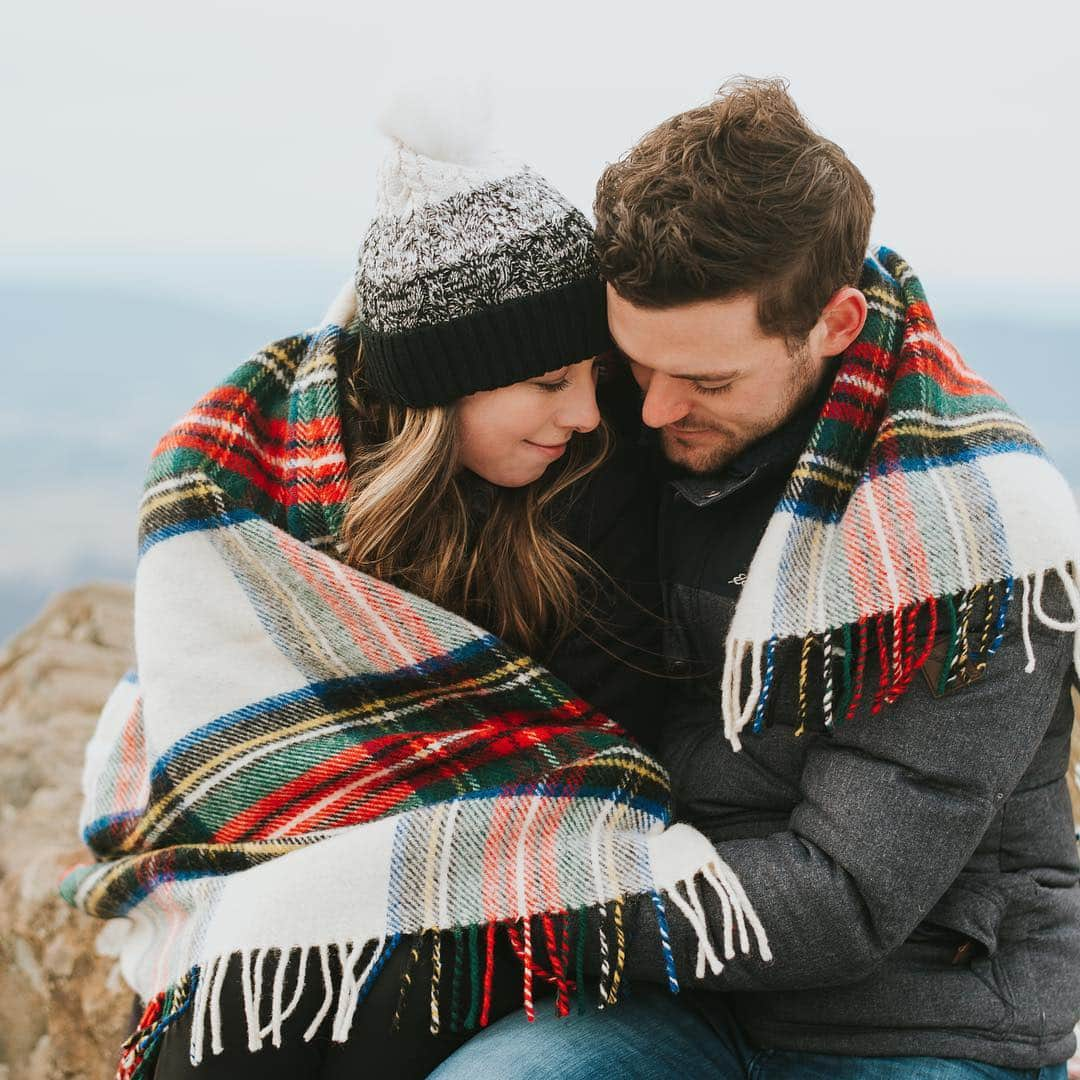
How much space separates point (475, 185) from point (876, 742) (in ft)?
2.42

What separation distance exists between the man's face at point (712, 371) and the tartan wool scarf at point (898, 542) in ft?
0.21

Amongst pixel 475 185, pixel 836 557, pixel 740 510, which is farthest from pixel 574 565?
pixel 475 185

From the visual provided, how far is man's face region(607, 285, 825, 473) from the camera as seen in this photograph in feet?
4.28

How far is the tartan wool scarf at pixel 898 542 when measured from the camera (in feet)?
3.98

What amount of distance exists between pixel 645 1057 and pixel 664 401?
2.34 feet

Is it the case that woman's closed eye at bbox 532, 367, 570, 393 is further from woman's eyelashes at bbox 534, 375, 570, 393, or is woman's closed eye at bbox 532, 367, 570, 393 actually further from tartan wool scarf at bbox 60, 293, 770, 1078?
tartan wool scarf at bbox 60, 293, 770, 1078

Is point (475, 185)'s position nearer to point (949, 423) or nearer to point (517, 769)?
point (949, 423)

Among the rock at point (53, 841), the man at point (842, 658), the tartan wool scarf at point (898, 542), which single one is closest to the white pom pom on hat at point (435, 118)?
the man at point (842, 658)

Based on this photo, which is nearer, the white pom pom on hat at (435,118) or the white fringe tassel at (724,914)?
the white fringe tassel at (724,914)

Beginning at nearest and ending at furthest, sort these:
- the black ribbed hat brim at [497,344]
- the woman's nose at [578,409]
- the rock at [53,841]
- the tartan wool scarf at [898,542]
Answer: the tartan wool scarf at [898,542], the black ribbed hat brim at [497,344], the woman's nose at [578,409], the rock at [53,841]

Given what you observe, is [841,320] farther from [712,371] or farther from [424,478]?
[424,478]

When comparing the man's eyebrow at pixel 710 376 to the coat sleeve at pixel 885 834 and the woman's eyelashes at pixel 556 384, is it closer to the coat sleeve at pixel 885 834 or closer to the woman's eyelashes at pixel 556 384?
the woman's eyelashes at pixel 556 384

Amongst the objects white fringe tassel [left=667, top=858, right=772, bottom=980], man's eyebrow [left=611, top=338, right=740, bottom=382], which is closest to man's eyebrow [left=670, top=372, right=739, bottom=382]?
man's eyebrow [left=611, top=338, right=740, bottom=382]

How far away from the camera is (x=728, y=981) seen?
4.17 feet
